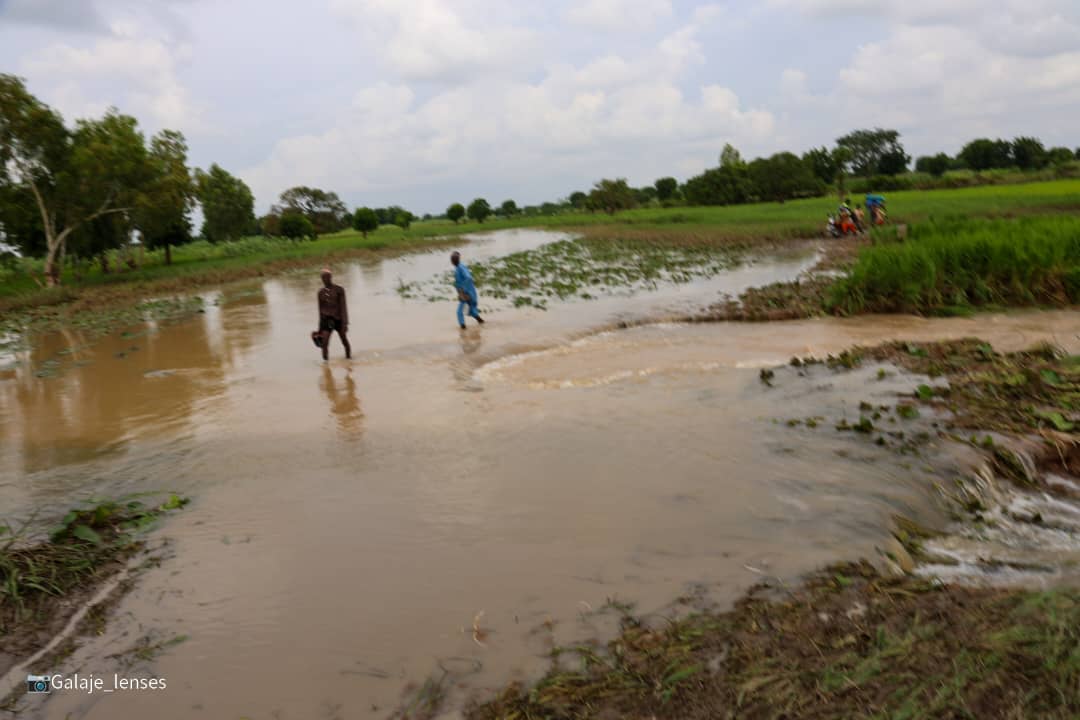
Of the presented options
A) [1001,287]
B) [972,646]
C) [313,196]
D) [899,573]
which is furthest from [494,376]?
[313,196]

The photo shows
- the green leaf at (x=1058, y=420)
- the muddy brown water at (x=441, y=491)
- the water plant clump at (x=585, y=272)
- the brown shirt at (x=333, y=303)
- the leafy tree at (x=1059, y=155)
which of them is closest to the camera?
the muddy brown water at (x=441, y=491)

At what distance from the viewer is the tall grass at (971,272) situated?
1157cm

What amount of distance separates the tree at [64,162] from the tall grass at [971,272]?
2898cm

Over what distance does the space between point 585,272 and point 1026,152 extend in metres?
72.1

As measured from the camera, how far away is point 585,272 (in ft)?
75.5

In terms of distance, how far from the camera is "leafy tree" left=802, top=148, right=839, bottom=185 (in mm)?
70500

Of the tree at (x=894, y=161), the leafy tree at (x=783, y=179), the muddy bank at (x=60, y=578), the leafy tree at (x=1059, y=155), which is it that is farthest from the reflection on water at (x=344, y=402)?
the tree at (x=894, y=161)

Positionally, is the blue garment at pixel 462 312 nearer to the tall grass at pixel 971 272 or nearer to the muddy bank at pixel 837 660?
the tall grass at pixel 971 272

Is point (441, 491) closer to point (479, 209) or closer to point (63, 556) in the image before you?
point (63, 556)

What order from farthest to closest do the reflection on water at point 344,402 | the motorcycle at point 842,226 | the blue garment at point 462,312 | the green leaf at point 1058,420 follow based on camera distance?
the motorcycle at point 842,226, the blue garment at point 462,312, the reflection on water at point 344,402, the green leaf at point 1058,420

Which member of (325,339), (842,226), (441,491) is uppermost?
(842,226)

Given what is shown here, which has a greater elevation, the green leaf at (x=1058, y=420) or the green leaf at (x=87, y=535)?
the green leaf at (x=1058, y=420)

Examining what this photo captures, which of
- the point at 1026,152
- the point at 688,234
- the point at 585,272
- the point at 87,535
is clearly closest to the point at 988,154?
the point at 1026,152

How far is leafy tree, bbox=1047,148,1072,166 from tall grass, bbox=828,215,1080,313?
65438 mm
